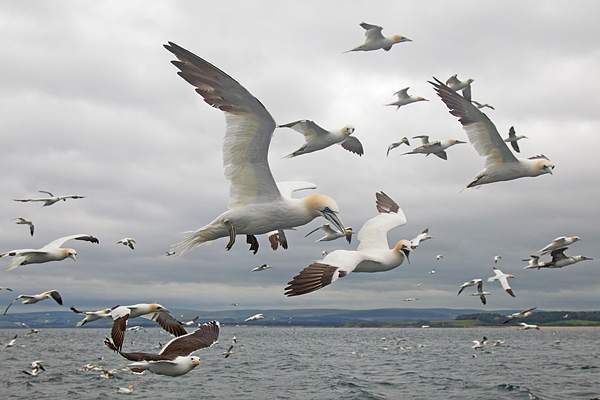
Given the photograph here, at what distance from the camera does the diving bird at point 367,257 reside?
8.83 meters

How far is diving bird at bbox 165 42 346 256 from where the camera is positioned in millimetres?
8734

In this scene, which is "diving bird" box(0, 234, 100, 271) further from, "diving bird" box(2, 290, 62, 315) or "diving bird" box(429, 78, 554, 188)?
"diving bird" box(429, 78, 554, 188)

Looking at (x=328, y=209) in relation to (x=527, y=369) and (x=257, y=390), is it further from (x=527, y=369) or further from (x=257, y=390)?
(x=527, y=369)

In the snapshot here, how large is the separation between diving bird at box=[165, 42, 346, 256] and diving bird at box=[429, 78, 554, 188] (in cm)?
451

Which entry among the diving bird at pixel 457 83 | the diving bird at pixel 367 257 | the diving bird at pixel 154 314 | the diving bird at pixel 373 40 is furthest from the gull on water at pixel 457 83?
the diving bird at pixel 154 314

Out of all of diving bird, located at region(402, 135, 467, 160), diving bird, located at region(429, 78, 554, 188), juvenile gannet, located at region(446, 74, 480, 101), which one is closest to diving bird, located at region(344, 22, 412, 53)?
juvenile gannet, located at region(446, 74, 480, 101)

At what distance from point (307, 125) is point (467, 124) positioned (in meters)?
4.71

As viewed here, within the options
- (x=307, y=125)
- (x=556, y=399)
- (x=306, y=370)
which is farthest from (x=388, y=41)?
(x=306, y=370)

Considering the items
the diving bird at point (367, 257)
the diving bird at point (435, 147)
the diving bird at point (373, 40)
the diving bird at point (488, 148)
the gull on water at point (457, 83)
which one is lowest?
the diving bird at point (367, 257)

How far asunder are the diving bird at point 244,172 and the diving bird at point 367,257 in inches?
25.7

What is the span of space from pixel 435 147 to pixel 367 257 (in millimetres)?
8410

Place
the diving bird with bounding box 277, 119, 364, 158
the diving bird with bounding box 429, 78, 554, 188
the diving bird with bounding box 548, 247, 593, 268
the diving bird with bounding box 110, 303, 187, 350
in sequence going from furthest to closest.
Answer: the diving bird with bounding box 548, 247, 593, 268, the diving bird with bounding box 277, 119, 364, 158, the diving bird with bounding box 110, 303, 187, 350, the diving bird with bounding box 429, 78, 554, 188

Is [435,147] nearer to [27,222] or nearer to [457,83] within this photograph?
[457,83]

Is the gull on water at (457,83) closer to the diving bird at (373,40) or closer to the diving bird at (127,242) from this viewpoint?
the diving bird at (373,40)
